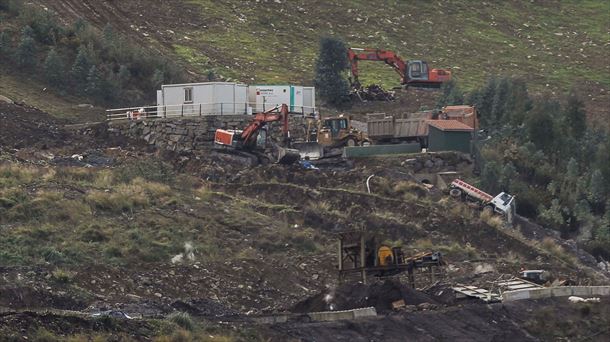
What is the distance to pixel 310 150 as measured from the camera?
237 feet

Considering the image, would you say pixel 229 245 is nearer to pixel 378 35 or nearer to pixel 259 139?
pixel 259 139

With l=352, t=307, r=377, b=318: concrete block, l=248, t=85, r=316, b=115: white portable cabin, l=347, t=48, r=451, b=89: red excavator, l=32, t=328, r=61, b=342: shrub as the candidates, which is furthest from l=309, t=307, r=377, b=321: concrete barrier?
l=347, t=48, r=451, b=89: red excavator

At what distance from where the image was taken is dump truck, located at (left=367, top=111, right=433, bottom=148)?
243 feet

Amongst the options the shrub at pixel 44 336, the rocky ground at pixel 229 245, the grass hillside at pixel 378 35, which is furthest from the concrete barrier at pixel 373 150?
the shrub at pixel 44 336

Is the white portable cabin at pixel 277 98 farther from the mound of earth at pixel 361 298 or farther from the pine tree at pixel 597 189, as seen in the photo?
the mound of earth at pixel 361 298

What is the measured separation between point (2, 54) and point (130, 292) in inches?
1131

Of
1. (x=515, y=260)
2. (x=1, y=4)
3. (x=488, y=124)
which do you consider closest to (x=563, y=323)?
(x=515, y=260)

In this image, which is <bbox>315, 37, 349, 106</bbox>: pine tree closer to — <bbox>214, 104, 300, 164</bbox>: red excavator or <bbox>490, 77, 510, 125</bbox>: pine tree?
<bbox>490, 77, 510, 125</bbox>: pine tree

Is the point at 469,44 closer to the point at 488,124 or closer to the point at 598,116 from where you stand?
the point at 598,116

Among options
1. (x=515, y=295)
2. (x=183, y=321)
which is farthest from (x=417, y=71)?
(x=183, y=321)

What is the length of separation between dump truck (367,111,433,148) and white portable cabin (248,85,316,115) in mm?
2828

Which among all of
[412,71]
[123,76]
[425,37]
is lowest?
[412,71]

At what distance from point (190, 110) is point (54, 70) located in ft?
24.5

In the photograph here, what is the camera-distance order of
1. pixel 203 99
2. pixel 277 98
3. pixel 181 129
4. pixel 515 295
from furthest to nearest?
pixel 277 98 → pixel 203 99 → pixel 181 129 → pixel 515 295
